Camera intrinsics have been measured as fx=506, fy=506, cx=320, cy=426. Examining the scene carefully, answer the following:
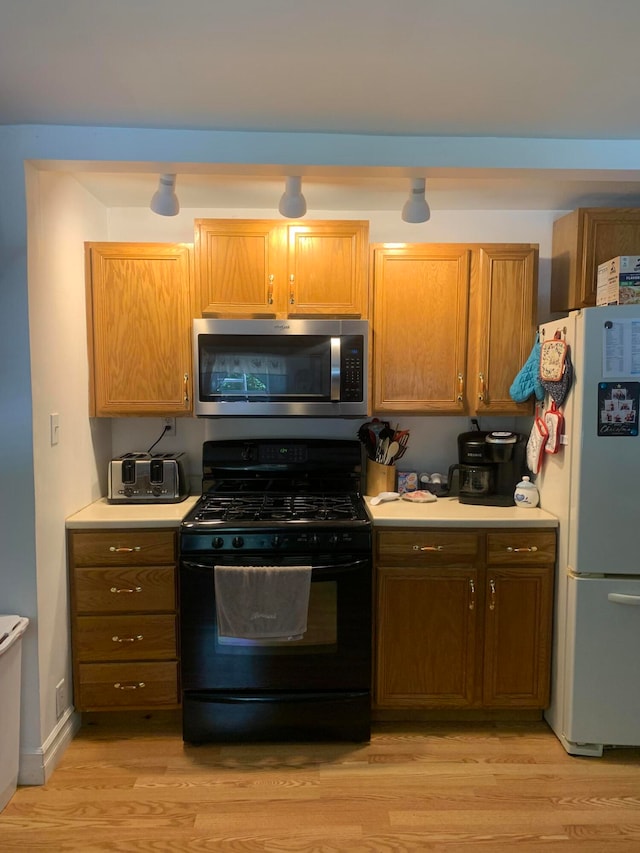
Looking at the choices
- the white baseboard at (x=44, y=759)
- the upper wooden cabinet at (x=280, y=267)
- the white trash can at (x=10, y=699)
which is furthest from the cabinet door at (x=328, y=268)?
the white baseboard at (x=44, y=759)

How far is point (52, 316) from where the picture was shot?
2.06 meters

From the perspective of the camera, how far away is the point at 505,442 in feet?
8.13

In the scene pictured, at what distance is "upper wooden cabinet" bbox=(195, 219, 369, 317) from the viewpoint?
2.36m

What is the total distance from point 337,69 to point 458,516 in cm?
172

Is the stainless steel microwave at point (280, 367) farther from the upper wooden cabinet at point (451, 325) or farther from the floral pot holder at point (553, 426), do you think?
the floral pot holder at point (553, 426)

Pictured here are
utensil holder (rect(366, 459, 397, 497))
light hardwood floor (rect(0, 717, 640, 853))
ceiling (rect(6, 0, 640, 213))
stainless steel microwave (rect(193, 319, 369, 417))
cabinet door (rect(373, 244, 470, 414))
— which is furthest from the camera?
utensil holder (rect(366, 459, 397, 497))

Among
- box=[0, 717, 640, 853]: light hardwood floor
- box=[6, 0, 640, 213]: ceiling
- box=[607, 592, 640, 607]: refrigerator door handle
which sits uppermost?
box=[6, 0, 640, 213]: ceiling

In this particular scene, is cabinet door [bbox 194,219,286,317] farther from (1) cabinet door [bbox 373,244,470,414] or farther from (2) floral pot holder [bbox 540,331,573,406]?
(2) floral pot holder [bbox 540,331,573,406]

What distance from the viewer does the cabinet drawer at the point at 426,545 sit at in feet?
7.24

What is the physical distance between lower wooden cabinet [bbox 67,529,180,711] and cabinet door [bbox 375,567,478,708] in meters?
0.92

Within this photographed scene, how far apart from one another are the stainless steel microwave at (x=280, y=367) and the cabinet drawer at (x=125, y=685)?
3.74 ft

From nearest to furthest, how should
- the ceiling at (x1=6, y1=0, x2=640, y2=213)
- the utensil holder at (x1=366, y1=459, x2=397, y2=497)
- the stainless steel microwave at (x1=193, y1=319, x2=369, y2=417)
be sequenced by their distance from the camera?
the ceiling at (x1=6, y1=0, x2=640, y2=213), the stainless steel microwave at (x1=193, y1=319, x2=369, y2=417), the utensil holder at (x1=366, y1=459, x2=397, y2=497)

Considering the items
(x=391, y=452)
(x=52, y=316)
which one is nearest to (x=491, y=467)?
(x=391, y=452)

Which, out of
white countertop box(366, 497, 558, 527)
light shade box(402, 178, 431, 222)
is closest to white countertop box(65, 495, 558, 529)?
white countertop box(366, 497, 558, 527)
